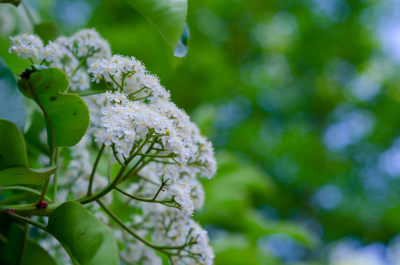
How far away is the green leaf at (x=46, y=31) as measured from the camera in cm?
76

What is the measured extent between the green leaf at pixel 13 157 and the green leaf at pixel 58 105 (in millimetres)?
48

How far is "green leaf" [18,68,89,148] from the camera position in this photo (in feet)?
1.56

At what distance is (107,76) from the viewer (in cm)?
55

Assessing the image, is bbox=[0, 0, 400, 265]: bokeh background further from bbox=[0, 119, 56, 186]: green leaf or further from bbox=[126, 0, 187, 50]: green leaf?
bbox=[0, 119, 56, 186]: green leaf

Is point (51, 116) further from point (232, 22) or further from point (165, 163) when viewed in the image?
point (232, 22)

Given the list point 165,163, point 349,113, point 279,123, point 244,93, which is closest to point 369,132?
point 349,113

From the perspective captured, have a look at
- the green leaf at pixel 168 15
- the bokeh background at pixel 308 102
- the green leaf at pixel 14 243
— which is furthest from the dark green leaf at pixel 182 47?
the bokeh background at pixel 308 102

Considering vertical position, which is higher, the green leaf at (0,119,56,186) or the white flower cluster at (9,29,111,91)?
the white flower cluster at (9,29,111,91)

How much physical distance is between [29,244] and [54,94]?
249mm

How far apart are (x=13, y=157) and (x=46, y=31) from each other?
38 centimetres

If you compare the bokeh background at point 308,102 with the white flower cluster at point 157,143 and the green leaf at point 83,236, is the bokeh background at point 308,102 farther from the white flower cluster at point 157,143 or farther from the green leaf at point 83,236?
the green leaf at point 83,236

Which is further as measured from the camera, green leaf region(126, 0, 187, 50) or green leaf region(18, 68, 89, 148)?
green leaf region(126, 0, 187, 50)

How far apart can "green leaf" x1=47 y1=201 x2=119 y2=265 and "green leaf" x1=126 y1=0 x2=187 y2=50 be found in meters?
0.26

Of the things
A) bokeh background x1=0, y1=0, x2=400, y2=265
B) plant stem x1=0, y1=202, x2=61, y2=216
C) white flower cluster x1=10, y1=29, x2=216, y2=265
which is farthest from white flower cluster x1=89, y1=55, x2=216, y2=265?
bokeh background x1=0, y1=0, x2=400, y2=265
